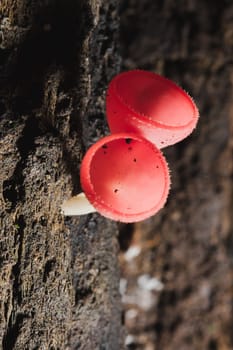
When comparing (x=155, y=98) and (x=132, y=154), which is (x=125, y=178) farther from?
(x=155, y=98)

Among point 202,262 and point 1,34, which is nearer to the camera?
point 1,34

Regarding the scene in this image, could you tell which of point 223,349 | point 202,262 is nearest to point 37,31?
point 202,262

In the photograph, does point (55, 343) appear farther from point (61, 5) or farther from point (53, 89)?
point (61, 5)

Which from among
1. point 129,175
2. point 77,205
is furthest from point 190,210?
point 129,175

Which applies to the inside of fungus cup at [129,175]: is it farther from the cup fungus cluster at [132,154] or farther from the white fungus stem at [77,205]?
the white fungus stem at [77,205]

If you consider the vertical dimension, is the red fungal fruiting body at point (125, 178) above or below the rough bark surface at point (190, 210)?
above

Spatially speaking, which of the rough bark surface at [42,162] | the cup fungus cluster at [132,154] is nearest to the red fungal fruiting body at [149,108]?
the cup fungus cluster at [132,154]

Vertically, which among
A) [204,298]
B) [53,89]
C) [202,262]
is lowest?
[204,298]

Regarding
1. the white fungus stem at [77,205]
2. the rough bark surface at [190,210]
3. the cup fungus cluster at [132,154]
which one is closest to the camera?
the cup fungus cluster at [132,154]
